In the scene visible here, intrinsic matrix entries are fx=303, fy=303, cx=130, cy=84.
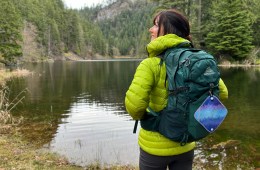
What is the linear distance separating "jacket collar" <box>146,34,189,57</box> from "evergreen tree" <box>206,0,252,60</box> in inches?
2023

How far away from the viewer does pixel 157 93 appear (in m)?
3.21

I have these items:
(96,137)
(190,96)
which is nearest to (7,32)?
(96,137)

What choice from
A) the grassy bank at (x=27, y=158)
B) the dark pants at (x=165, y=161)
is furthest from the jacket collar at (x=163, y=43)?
the grassy bank at (x=27, y=158)

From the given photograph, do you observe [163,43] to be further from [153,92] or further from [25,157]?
[25,157]

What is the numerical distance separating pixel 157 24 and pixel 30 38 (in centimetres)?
10546

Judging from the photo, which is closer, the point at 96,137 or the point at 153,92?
the point at 153,92

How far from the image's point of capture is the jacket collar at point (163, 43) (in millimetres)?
3170

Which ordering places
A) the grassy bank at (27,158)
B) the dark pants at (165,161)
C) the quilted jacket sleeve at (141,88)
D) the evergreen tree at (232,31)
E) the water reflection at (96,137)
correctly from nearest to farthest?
the quilted jacket sleeve at (141,88) < the dark pants at (165,161) < the grassy bank at (27,158) < the water reflection at (96,137) < the evergreen tree at (232,31)

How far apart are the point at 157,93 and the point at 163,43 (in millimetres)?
529

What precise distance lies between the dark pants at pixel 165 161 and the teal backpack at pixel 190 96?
10.6 inches

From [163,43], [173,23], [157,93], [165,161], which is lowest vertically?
[165,161]

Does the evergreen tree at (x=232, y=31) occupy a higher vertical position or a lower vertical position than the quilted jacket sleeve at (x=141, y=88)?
higher

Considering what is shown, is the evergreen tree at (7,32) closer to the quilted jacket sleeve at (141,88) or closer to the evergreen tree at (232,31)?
the evergreen tree at (232,31)

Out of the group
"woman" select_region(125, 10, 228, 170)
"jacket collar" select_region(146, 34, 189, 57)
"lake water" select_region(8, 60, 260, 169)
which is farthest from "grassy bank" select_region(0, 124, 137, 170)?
"jacket collar" select_region(146, 34, 189, 57)
